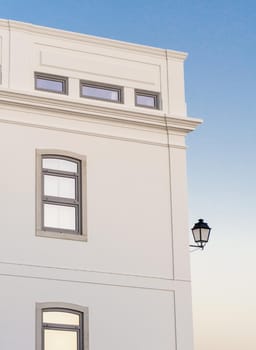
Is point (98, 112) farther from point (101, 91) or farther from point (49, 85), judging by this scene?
point (49, 85)

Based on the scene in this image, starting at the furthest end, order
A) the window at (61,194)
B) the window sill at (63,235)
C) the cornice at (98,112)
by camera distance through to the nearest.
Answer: the cornice at (98,112) < the window at (61,194) < the window sill at (63,235)

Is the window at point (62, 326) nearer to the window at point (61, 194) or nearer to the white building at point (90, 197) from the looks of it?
the white building at point (90, 197)

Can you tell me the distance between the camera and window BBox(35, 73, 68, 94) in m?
24.5

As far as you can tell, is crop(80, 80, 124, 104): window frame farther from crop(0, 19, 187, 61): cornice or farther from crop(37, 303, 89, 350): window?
crop(37, 303, 89, 350): window

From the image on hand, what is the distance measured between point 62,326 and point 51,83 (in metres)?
5.86

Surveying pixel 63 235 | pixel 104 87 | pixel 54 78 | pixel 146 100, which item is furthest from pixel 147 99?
pixel 63 235

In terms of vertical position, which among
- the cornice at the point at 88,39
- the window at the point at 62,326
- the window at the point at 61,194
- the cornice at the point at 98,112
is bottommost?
the window at the point at 62,326

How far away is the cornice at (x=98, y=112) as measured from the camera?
2370 cm

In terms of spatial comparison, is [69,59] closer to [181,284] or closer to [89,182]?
[89,182]

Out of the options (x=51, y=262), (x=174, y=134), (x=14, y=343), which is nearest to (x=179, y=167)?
(x=174, y=134)

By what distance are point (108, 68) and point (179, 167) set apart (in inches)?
118

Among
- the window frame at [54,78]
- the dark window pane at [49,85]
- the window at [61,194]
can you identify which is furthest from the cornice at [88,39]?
Answer: the window at [61,194]

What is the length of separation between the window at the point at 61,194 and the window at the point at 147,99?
2.37 metres

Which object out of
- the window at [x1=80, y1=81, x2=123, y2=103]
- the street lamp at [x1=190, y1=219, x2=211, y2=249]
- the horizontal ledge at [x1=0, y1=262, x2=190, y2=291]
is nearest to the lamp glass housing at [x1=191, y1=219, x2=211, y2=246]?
the street lamp at [x1=190, y1=219, x2=211, y2=249]
